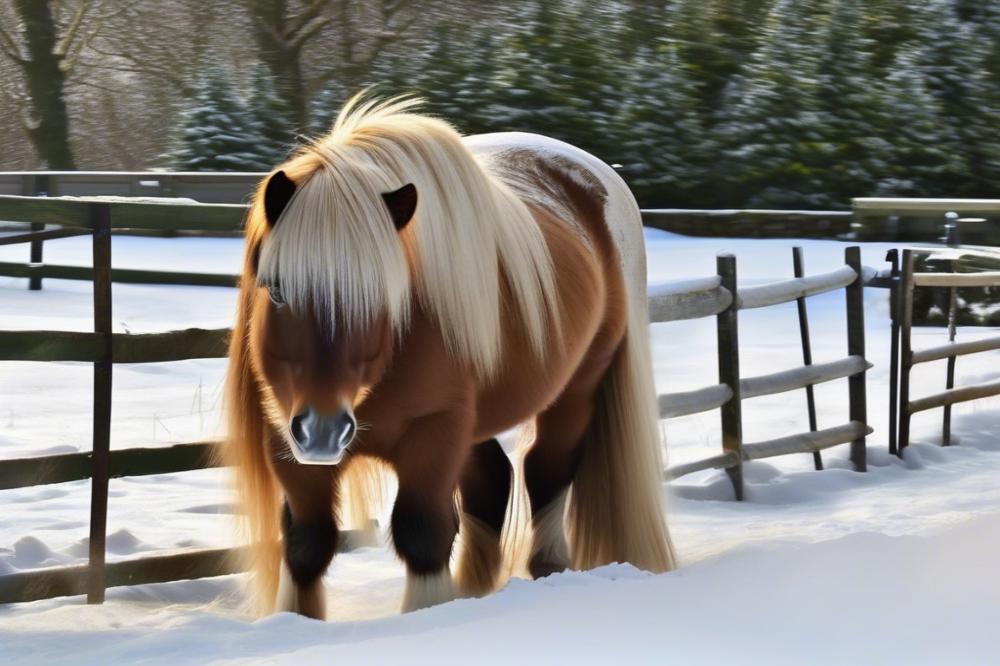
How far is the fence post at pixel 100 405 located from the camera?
151 inches

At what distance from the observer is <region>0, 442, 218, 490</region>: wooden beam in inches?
146

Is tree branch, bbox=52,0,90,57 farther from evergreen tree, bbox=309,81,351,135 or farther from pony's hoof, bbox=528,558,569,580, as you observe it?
pony's hoof, bbox=528,558,569,580

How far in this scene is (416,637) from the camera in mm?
2781

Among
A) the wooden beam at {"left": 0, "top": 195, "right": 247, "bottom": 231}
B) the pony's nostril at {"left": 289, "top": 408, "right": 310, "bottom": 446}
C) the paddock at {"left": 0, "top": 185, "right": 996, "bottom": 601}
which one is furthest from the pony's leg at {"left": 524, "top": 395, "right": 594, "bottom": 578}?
the pony's nostril at {"left": 289, "top": 408, "right": 310, "bottom": 446}

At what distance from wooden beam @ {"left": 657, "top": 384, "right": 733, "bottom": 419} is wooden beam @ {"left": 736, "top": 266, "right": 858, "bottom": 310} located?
1.44ft

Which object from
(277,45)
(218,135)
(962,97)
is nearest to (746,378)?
(962,97)

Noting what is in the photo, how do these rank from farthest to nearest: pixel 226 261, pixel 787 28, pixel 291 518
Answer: pixel 787 28
pixel 226 261
pixel 291 518

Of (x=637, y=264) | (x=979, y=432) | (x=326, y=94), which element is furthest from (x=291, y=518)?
(x=326, y=94)

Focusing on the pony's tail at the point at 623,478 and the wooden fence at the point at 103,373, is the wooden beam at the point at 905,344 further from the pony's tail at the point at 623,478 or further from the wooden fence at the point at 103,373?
the wooden fence at the point at 103,373

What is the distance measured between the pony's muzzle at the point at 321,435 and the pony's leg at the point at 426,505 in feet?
1.36

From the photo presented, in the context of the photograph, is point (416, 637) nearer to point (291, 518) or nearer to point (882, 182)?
point (291, 518)

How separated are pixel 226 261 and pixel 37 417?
5647 mm

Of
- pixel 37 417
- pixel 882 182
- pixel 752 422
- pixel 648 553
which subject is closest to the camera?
pixel 648 553

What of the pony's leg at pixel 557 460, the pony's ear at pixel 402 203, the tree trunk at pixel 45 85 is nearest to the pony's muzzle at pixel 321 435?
the pony's ear at pixel 402 203
